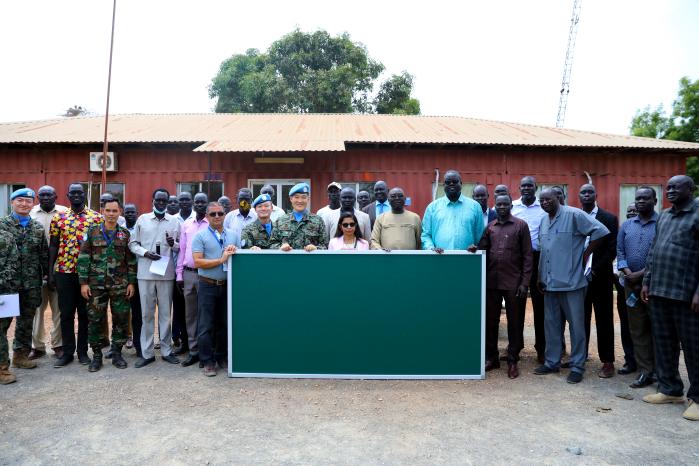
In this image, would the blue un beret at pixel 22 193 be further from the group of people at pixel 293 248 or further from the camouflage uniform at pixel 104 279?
the camouflage uniform at pixel 104 279

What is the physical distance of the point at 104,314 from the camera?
17.1ft

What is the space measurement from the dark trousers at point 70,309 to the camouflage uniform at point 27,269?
9.1 inches

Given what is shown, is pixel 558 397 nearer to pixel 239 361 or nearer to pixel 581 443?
pixel 581 443

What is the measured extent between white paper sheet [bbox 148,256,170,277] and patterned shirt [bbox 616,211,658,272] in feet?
16.6

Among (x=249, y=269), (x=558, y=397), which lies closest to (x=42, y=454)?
(x=249, y=269)

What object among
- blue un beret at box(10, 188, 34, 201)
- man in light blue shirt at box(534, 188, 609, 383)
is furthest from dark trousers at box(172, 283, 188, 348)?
man in light blue shirt at box(534, 188, 609, 383)

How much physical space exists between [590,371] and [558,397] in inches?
42.6

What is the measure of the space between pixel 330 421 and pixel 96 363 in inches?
118

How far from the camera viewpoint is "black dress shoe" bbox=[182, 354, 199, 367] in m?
5.23

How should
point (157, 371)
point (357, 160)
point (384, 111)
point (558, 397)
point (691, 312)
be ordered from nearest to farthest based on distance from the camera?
point (691, 312)
point (558, 397)
point (157, 371)
point (357, 160)
point (384, 111)

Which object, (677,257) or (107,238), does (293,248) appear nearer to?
(107,238)

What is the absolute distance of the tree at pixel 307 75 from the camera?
76.1ft

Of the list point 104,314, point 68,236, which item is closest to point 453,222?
point 104,314

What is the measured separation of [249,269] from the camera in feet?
15.6
